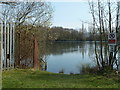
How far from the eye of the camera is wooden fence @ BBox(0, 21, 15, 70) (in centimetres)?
778

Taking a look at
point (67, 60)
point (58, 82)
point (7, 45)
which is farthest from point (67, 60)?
point (58, 82)

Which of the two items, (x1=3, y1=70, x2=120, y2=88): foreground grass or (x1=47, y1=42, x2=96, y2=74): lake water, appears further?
(x1=47, y1=42, x2=96, y2=74): lake water

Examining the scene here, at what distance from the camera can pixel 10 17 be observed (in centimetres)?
1159

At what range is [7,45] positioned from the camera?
8.10 metres

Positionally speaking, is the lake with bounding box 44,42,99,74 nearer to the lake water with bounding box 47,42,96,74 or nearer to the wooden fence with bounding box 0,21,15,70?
the lake water with bounding box 47,42,96,74

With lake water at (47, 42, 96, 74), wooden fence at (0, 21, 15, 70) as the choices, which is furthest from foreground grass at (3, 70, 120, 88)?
lake water at (47, 42, 96, 74)

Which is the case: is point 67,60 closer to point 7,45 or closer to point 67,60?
point 67,60

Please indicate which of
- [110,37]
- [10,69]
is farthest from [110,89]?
[10,69]

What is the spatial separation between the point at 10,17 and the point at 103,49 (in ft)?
23.1

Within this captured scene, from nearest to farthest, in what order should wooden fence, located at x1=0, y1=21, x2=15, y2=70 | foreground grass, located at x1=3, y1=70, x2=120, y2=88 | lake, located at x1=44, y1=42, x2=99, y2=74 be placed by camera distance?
foreground grass, located at x1=3, y1=70, x2=120, y2=88 < wooden fence, located at x1=0, y1=21, x2=15, y2=70 < lake, located at x1=44, y1=42, x2=99, y2=74

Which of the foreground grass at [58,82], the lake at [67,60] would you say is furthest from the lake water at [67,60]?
the foreground grass at [58,82]

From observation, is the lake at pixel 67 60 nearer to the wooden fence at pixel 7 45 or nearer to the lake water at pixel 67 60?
the lake water at pixel 67 60

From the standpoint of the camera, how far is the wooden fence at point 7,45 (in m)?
7.78

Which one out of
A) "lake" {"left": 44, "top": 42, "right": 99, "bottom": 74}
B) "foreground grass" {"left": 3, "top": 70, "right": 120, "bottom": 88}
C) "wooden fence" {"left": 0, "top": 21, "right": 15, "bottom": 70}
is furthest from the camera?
"lake" {"left": 44, "top": 42, "right": 99, "bottom": 74}
